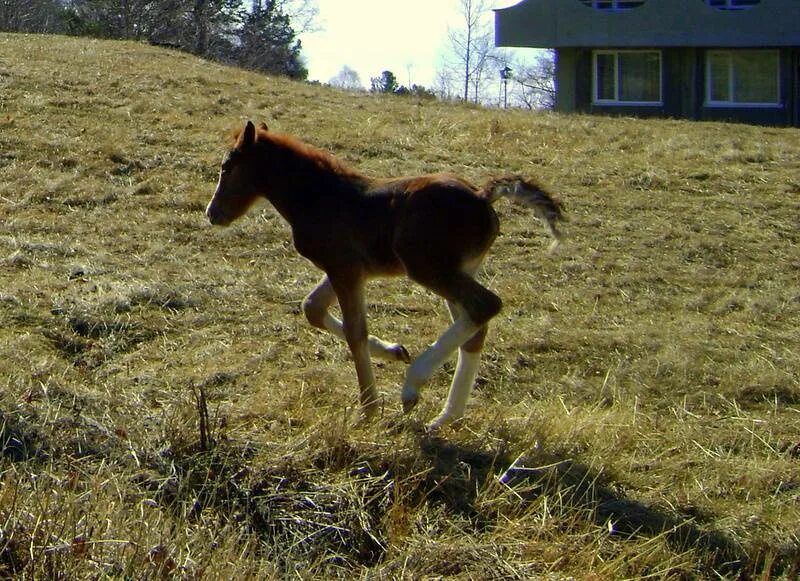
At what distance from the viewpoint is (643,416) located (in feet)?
26.3

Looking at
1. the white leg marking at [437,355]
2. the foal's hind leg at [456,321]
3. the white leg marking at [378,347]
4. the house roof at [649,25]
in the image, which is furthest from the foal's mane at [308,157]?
the house roof at [649,25]

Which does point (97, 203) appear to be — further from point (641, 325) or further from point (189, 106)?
point (641, 325)

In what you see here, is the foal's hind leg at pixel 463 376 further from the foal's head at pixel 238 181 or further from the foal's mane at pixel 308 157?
the foal's head at pixel 238 181

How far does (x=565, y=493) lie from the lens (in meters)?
6.02

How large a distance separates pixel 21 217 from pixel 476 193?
694 cm

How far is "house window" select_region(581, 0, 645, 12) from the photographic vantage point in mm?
36688

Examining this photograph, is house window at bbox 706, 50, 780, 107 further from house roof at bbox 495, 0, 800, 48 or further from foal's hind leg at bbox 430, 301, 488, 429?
foal's hind leg at bbox 430, 301, 488, 429

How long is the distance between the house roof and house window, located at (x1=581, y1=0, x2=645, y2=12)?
0.72 m

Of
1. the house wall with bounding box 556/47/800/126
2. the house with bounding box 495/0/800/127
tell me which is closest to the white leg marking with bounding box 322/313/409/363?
the house wall with bounding box 556/47/800/126

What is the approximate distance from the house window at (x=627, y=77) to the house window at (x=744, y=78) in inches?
65.1

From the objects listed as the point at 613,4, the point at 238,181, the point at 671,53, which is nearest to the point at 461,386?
the point at 238,181

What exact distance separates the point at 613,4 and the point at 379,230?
3204 centimetres

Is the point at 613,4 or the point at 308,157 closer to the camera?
the point at 308,157

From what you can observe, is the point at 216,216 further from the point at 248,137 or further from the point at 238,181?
the point at 248,137
